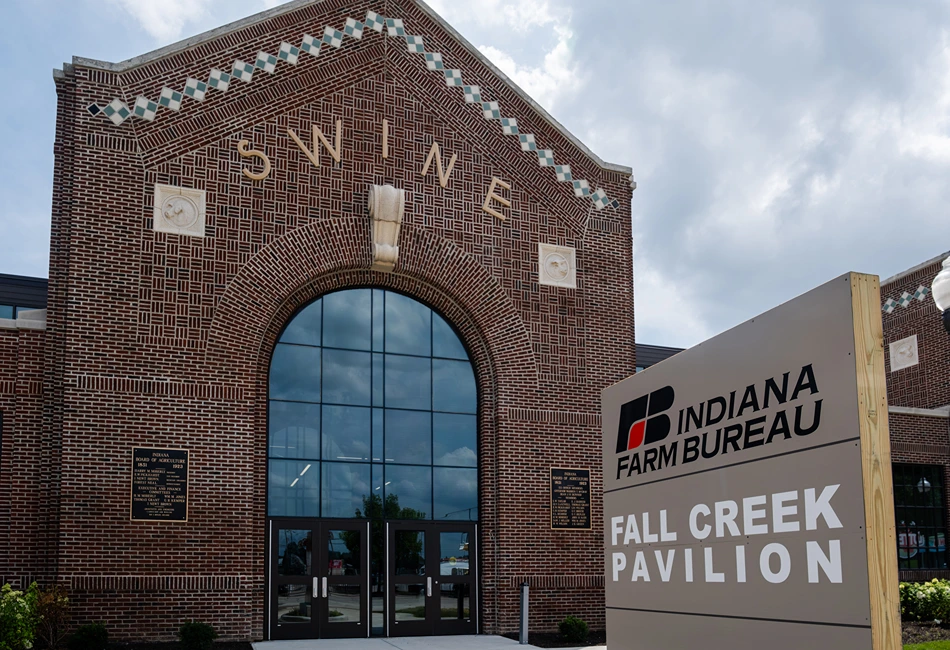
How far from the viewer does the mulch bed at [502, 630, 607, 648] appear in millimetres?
18578

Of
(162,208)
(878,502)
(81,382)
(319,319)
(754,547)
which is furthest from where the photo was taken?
(319,319)

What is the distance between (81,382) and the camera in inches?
674

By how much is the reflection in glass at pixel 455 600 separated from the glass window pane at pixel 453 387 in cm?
367

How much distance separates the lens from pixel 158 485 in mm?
17281

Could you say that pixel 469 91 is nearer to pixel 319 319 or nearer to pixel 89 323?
pixel 319 319

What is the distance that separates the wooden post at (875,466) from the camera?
5746mm

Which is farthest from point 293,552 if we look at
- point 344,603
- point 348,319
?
point 348,319

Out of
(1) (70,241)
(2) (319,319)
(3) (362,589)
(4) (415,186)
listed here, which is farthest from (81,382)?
(4) (415,186)

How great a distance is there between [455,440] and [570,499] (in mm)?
2852

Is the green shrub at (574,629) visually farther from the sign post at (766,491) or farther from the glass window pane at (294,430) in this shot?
the sign post at (766,491)

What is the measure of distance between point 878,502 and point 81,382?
580 inches

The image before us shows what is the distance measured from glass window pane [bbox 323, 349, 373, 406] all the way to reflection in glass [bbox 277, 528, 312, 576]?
271cm

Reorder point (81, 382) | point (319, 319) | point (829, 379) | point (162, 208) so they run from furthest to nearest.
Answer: point (319, 319)
point (162, 208)
point (81, 382)
point (829, 379)

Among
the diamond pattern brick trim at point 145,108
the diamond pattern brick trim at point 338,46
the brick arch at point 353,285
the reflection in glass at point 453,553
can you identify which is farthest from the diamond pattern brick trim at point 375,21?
the reflection in glass at point 453,553
